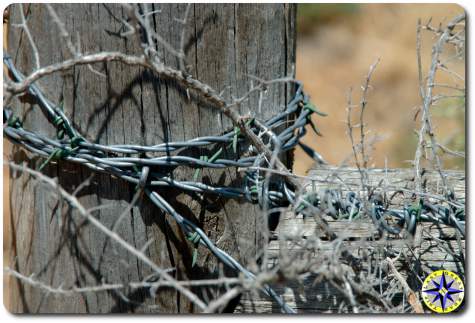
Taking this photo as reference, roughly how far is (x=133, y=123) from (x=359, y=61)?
6.54 m

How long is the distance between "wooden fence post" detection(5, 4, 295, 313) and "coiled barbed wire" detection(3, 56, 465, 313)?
36 mm

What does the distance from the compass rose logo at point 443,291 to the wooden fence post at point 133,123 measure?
613 mm

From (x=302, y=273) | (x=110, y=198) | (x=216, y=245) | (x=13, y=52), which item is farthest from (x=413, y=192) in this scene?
(x=13, y=52)

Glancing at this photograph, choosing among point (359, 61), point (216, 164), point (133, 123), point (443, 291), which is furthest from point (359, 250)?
point (359, 61)

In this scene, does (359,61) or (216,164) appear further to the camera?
(359,61)

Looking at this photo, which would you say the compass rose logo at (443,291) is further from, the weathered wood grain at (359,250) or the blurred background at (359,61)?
the blurred background at (359,61)

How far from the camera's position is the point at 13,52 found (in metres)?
2.21

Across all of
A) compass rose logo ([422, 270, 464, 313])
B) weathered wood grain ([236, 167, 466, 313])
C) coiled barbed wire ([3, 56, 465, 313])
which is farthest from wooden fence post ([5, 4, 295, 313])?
compass rose logo ([422, 270, 464, 313])

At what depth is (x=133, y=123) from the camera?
210 cm

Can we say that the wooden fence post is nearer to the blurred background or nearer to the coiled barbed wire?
the coiled barbed wire

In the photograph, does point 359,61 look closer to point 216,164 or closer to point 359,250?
point 359,250

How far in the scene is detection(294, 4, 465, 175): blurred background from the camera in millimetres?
7227

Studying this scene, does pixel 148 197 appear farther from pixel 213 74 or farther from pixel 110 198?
pixel 213 74

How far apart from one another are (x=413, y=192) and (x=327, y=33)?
7121 mm
